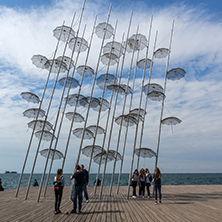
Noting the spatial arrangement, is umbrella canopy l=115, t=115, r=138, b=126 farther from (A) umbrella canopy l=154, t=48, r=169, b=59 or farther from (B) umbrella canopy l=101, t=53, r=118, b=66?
(A) umbrella canopy l=154, t=48, r=169, b=59

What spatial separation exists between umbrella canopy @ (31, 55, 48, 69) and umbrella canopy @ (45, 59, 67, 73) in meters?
0.34

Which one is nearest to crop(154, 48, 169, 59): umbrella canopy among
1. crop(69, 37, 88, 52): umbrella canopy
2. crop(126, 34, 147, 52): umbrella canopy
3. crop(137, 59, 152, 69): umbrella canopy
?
crop(137, 59, 152, 69): umbrella canopy

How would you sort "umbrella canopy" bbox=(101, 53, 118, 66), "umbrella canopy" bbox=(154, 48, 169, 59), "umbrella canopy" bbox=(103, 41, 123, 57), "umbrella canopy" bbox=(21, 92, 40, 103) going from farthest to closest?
"umbrella canopy" bbox=(103, 41, 123, 57) < "umbrella canopy" bbox=(101, 53, 118, 66) < "umbrella canopy" bbox=(154, 48, 169, 59) < "umbrella canopy" bbox=(21, 92, 40, 103)

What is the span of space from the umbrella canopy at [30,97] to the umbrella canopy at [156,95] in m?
7.97

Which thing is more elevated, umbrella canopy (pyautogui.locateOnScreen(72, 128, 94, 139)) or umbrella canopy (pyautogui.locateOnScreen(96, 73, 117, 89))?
umbrella canopy (pyautogui.locateOnScreen(96, 73, 117, 89))

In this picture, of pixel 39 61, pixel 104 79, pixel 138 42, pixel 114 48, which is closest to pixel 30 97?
pixel 39 61

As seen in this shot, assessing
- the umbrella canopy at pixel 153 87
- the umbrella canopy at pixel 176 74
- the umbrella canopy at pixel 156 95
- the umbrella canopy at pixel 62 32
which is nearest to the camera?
the umbrella canopy at pixel 156 95

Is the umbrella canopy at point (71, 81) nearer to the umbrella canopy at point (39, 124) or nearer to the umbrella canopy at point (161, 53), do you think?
the umbrella canopy at point (39, 124)

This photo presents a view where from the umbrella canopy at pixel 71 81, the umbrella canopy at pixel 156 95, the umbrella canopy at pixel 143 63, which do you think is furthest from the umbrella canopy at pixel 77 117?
the umbrella canopy at pixel 143 63

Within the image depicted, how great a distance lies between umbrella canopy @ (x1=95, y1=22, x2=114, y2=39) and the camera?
16.0 meters

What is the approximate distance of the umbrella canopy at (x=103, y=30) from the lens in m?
16.0

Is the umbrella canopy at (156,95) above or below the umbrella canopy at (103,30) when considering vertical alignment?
below

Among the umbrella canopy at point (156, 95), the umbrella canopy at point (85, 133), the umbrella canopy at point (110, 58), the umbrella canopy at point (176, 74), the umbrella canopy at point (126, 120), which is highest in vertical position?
the umbrella canopy at point (110, 58)

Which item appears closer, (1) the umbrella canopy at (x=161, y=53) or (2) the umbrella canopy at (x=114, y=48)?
(1) the umbrella canopy at (x=161, y=53)
